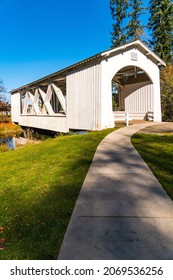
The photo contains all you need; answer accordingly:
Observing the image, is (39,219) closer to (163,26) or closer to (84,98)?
(84,98)

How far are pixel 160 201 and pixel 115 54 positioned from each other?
36.4 ft

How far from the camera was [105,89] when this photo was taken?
12.8 metres

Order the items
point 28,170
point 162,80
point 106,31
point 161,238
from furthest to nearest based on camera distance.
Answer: point 106,31
point 162,80
point 28,170
point 161,238

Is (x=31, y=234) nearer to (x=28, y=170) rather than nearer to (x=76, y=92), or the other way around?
(x=28, y=170)

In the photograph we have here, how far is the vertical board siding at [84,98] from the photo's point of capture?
13000mm

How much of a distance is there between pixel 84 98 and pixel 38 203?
10.5 meters

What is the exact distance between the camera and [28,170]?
6.08m

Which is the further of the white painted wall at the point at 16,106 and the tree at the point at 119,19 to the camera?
the tree at the point at 119,19

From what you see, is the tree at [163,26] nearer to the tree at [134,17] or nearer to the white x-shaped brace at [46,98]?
the tree at [134,17]

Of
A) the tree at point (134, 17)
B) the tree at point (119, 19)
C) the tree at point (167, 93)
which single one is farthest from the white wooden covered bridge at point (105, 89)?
the tree at point (119, 19)

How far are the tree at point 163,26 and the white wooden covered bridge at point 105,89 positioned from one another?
17.7m

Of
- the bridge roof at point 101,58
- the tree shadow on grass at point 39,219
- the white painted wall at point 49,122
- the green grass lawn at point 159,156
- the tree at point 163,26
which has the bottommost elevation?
the tree shadow on grass at point 39,219
